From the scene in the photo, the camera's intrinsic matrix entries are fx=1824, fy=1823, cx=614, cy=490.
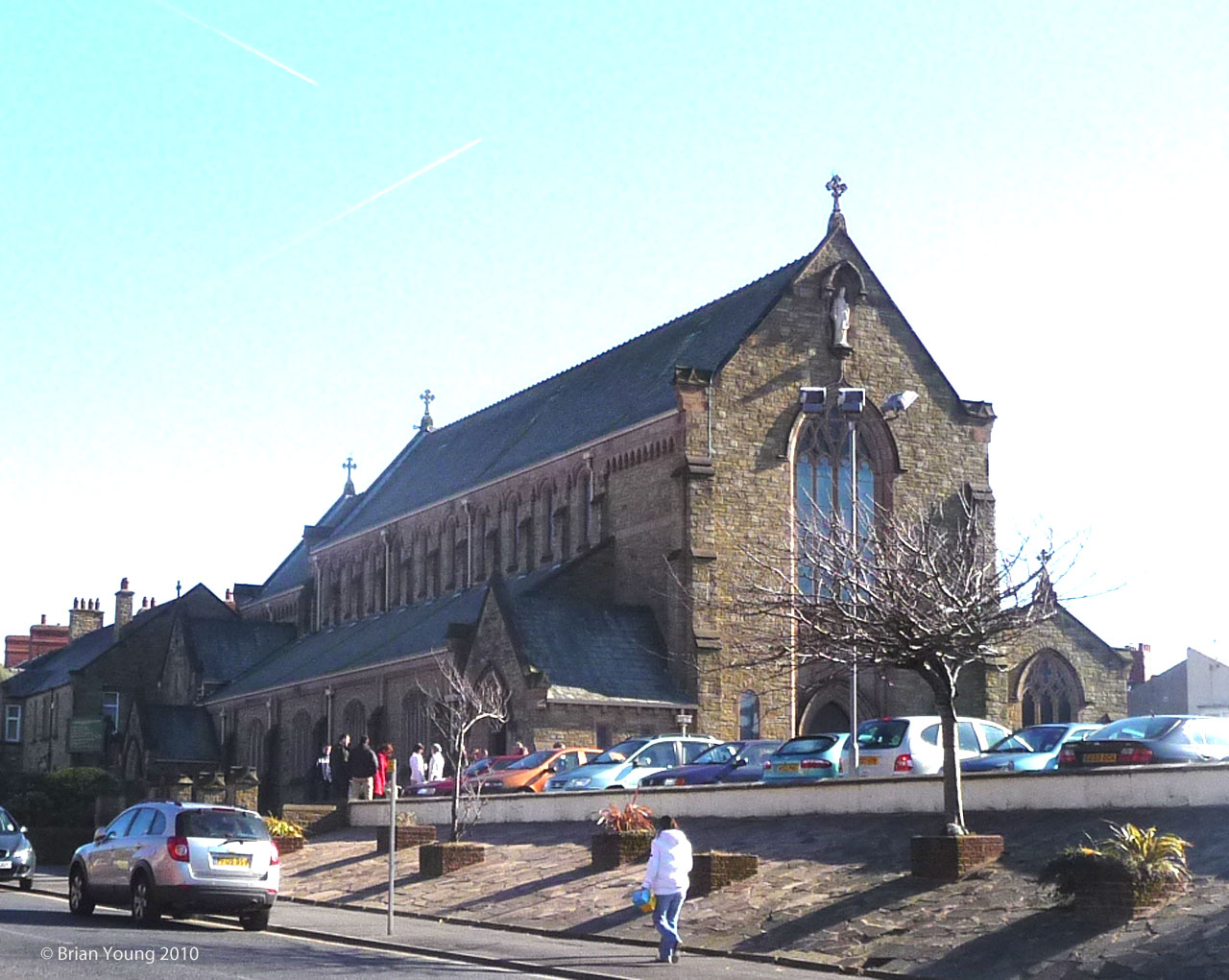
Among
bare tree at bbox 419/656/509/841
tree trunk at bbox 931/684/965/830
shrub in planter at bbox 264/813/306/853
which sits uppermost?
bare tree at bbox 419/656/509/841

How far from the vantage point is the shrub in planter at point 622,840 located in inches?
1016

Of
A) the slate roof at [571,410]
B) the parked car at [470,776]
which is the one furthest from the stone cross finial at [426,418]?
the parked car at [470,776]

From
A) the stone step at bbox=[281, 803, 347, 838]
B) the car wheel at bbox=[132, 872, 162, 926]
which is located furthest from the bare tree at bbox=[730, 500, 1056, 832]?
the stone step at bbox=[281, 803, 347, 838]

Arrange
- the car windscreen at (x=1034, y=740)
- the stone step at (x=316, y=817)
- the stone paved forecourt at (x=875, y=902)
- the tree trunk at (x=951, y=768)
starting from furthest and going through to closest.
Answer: the stone step at (x=316, y=817)
the car windscreen at (x=1034, y=740)
the tree trunk at (x=951, y=768)
the stone paved forecourt at (x=875, y=902)

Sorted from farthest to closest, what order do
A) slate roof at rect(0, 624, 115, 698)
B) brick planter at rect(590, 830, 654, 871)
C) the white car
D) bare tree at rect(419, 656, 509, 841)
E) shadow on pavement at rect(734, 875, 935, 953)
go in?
slate roof at rect(0, 624, 115, 698) → bare tree at rect(419, 656, 509, 841) → the white car → brick planter at rect(590, 830, 654, 871) → shadow on pavement at rect(734, 875, 935, 953)

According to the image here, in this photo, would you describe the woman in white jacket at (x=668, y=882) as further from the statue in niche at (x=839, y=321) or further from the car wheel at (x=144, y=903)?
the statue in niche at (x=839, y=321)

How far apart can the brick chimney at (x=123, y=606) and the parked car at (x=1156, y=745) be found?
2692 inches

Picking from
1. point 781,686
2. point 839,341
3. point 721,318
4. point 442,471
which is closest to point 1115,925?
point 781,686

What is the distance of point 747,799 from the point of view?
2766 cm

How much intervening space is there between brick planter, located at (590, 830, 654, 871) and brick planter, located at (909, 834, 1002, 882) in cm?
532

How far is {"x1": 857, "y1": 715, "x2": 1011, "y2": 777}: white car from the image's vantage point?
28.5m

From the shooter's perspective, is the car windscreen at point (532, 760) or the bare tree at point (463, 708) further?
the car windscreen at point (532, 760)

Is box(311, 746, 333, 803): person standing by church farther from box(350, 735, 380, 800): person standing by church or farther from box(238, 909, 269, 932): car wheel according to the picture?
box(238, 909, 269, 932): car wheel

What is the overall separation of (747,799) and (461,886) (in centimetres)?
451
